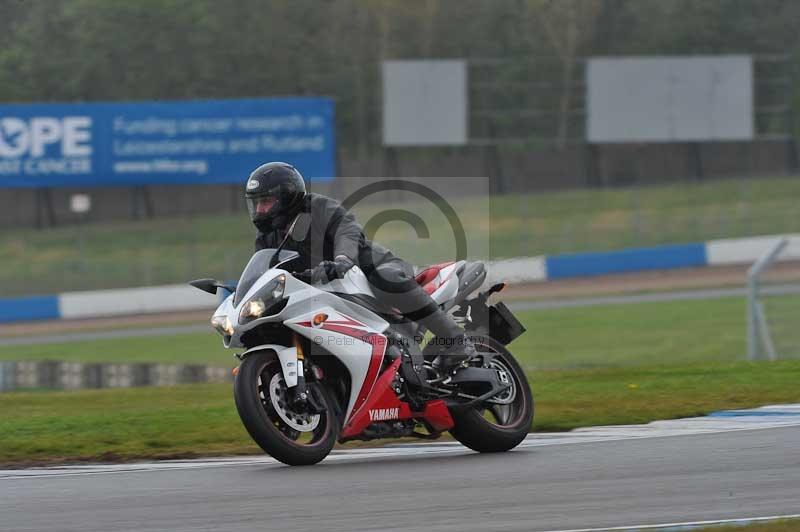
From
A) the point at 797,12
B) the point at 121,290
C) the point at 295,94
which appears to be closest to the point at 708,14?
the point at 797,12

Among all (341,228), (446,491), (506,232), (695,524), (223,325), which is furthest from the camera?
(506,232)

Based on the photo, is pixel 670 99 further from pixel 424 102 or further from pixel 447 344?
pixel 447 344

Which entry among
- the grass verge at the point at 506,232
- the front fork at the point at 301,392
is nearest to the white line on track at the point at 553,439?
Answer: the front fork at the point at 301,392

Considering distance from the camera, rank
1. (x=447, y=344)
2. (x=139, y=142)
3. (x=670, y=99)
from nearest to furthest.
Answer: (x=447, y=344) < (x=139, y=142) < (x=670, y=99)

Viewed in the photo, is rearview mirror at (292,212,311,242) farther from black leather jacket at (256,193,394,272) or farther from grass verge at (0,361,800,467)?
grass verge at (0,361,800,467)

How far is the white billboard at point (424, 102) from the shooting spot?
128 feet

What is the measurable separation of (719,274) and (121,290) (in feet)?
44.8

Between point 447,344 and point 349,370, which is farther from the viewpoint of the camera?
point 447,344

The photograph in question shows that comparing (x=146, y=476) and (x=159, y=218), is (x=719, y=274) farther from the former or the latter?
(x=146, y=476)

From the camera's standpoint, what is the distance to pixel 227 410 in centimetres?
1065

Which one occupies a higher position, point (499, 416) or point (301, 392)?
point (301, 392)

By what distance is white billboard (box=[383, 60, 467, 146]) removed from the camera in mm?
39125

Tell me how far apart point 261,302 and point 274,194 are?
2.37ft

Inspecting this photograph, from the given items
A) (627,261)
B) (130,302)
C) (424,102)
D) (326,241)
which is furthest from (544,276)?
(326,241)
